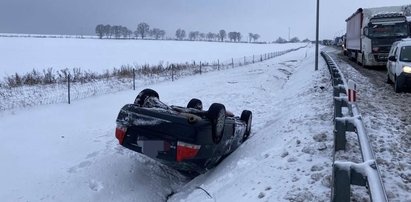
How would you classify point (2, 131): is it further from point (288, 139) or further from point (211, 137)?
point (288, 139)

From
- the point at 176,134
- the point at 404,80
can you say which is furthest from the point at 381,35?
the point at 176,134

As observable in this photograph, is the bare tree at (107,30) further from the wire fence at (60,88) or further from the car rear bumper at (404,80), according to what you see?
the car rear bumper at (404,80)

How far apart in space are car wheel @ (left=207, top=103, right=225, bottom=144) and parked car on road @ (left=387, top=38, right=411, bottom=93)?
920cm

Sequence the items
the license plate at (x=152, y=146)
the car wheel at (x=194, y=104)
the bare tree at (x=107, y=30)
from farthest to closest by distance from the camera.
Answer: the bare tree at (x=107, y=30), the car wheel at (x=194, y=104), the license plate at (x=152, y=146)

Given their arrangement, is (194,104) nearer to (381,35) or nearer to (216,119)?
(216,119)

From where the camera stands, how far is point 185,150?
598cm

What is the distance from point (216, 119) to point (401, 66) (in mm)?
9853

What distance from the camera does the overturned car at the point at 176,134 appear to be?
5992mm

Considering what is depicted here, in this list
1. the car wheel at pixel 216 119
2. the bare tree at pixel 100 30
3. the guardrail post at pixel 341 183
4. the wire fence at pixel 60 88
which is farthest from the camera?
the bare tree at pixel 100 30

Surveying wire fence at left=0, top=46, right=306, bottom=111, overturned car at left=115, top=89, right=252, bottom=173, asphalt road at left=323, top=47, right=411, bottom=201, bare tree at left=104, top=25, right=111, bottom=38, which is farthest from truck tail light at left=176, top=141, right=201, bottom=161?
bare tree at left=104, top=25, right=111, bottom=38

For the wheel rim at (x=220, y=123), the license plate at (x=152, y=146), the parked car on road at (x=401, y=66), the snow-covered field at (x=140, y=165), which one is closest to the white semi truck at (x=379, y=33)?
the parked car on road at (x=401, y=66)

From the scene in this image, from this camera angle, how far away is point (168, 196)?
258 inches

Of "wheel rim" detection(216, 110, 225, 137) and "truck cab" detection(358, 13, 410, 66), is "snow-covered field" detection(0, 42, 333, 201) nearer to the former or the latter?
"wheel rim" detection(216, 110, 225, 137)

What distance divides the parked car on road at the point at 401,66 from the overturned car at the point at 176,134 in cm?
890
